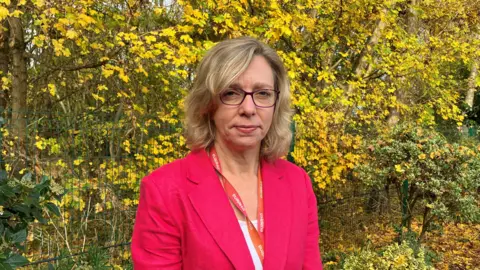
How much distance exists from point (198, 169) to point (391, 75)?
286 inches

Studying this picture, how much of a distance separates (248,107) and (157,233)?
546 mm

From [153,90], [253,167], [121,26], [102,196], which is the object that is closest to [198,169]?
[253,167]

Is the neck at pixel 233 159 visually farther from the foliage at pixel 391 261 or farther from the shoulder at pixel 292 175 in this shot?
the foliage at pixel 391 261

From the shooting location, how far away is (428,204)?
5422 mm

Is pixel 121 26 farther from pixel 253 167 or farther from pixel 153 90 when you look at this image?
pixel 253 167

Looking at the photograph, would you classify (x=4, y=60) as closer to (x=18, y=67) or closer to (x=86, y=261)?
(x=18, y=67)

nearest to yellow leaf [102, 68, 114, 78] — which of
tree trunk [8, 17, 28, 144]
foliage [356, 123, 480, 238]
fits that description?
tree trunk [8, 17, 28, 144]

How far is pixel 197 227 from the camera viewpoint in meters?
1.52

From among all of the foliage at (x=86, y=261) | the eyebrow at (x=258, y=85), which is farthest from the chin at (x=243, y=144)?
the foliage at (x=86, y=261)

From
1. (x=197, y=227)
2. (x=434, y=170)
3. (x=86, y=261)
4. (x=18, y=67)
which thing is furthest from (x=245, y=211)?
(x=18, y=67)

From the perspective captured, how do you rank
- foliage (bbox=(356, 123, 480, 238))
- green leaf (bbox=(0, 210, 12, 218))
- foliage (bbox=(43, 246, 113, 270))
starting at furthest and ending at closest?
1. foliage (bbox=(356, 123, 480, 238))
2. foliage (bbox=(43, 246, 113, 270))
3. green leaf (bbox=(0, 210, 12, 218))

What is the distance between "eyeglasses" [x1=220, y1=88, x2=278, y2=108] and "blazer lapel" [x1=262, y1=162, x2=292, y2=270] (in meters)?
0.33

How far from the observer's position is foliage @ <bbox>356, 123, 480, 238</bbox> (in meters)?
5.25

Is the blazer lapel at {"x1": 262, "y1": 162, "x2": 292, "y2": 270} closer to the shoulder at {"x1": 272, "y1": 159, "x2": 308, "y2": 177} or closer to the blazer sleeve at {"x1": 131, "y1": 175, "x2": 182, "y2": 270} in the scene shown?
the shoulder at {"x1": 272, "y1": 159, "x2": 308, "y2": 177}
